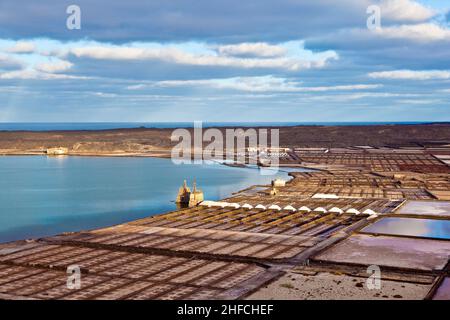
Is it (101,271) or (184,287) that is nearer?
(184,287)

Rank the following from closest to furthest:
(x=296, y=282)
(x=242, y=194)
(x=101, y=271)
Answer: (x=296, y=282), (x=101, y=271), (x=242, y=194)

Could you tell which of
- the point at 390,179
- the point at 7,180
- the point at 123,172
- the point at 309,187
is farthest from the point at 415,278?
the point at 123,172

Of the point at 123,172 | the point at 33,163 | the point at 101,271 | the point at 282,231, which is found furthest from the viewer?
the point at 33,163
